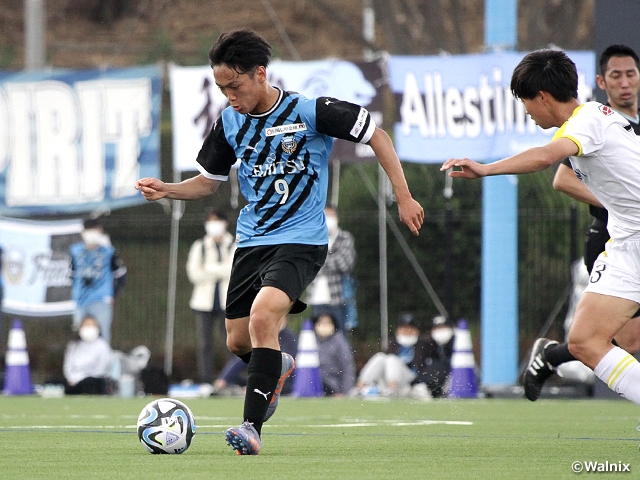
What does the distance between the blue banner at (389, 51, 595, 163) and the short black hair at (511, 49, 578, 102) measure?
8538 millimetres

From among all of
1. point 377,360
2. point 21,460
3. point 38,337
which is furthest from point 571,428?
point 38,337

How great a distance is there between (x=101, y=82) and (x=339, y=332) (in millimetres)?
4676

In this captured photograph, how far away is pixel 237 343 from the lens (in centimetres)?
749

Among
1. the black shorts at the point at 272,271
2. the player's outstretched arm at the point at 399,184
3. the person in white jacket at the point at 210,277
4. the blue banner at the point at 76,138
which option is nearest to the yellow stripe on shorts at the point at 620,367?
the player's outstretched arm at the point at 399,184

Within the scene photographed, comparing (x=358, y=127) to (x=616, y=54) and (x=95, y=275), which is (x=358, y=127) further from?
(x=95, y=275)

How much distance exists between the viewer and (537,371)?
8.61 m

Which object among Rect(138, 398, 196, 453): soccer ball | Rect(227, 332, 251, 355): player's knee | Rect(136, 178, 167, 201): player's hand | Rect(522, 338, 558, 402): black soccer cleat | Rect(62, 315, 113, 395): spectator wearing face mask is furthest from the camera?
Rect(62, 315, 113, 395): spectator wearing face mask

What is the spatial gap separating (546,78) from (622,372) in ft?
4.92

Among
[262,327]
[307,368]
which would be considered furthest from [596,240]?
[307,368]

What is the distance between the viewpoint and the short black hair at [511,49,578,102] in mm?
6512

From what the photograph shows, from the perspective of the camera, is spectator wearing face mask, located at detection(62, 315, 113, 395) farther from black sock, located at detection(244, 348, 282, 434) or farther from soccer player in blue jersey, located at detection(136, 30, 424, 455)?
black sock, located at detection(244, 348, 282, 434)

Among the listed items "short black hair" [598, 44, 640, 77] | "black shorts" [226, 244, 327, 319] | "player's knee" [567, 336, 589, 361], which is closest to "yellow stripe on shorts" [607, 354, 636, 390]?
"player's knee" [567, 336, 589, 361]

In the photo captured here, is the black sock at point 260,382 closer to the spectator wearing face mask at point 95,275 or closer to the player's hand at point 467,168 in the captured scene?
the player's hand at point 467,168

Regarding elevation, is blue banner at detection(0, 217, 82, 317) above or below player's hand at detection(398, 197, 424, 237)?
below
